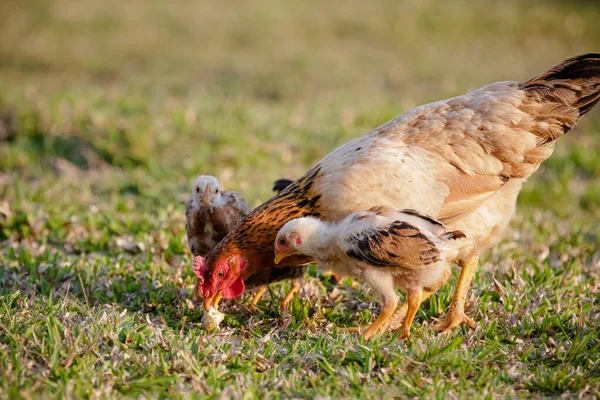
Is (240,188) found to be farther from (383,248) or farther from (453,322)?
(383,248)

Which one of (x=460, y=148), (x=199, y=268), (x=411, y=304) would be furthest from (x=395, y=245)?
(x=199, y=268)

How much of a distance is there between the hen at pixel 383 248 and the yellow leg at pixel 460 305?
0.79ft

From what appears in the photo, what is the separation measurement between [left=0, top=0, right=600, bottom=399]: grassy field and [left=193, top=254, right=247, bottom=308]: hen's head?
21cm

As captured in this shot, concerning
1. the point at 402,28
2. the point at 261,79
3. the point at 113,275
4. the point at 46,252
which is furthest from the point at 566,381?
the point at 402,28

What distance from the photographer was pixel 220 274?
12.5 feet

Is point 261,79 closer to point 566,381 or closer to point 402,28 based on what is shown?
point 402,28

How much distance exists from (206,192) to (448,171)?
62.6 inches

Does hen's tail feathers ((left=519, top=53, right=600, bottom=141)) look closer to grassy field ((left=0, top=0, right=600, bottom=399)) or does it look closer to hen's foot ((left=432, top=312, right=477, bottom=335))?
grassy field ((left=0, top=0, right=600, bottom=399))

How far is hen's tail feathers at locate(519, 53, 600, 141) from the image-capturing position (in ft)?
13.1

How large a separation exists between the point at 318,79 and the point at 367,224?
7.19 m

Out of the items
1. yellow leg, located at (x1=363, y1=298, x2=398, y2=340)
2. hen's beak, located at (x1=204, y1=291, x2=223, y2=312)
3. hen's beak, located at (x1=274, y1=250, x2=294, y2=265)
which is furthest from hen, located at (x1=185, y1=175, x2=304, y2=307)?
yellow leg, located at (x1=363, y1=298, x2=398, y2=340)

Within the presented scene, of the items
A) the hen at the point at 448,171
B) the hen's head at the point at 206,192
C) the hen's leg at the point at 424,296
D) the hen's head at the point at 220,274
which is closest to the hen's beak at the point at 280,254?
the hen at the point at 448,171

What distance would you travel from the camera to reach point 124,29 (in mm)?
12352

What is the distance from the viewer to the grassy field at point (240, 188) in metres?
3.17
